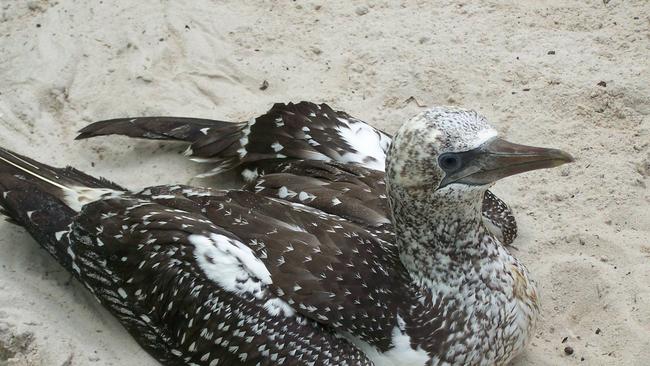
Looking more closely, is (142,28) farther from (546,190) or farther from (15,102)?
(546,190)

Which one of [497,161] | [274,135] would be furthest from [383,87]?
[497,161]

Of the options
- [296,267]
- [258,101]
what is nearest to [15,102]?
[258,101]

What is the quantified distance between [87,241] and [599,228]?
3.12 metres

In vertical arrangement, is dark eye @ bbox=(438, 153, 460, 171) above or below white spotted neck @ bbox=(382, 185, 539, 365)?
above

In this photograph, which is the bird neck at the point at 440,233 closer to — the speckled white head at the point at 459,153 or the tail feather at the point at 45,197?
the speckled white head at the point at 459,153

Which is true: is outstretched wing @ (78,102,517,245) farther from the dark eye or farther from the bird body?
the dark eye

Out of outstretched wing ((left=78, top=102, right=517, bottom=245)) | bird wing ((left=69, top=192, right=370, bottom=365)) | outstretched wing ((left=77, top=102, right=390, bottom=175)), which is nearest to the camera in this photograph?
bird wing ((left=69, top=192, right=370, bottom=365))

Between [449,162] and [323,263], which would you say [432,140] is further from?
[323,263]

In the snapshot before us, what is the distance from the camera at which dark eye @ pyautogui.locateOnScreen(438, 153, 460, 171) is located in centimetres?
462

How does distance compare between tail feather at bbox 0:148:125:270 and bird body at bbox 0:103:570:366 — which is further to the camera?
tail feather at bbox 0:148:125:270

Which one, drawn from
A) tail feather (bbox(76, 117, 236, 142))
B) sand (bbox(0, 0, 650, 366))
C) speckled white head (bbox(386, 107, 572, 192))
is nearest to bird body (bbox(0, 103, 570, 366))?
speckled white head (bbox(386, 107, 572, 192))

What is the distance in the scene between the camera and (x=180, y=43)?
7.55m

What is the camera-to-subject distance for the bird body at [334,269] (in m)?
4.75

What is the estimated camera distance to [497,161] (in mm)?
4617
